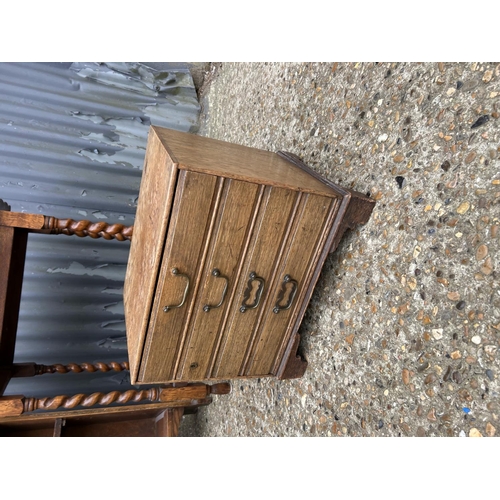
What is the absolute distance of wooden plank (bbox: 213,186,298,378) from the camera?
136cm

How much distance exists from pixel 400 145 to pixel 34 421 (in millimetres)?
2264

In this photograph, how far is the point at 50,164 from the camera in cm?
304

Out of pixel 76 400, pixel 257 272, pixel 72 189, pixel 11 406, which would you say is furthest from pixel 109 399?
pixel 72 189

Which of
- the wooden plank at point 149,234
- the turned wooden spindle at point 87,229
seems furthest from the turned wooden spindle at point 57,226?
the wooden plank at point 149,234

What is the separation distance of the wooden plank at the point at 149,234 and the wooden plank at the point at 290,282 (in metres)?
0.48

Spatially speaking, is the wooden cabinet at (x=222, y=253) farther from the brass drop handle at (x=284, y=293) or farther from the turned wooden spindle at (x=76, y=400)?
the turned wooden spindle at (x=76, y=400)

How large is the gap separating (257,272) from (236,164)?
399 mm

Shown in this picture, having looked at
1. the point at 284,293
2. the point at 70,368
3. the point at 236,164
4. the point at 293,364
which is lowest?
the point at 70,368

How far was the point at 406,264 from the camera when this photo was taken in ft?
4.58

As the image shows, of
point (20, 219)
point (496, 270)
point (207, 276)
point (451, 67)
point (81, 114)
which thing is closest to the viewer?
point (496, 270)

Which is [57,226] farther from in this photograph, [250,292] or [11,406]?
[250,292]

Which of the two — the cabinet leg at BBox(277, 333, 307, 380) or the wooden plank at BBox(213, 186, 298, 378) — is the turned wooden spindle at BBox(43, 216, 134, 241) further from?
the cabinet leg at BBox(277, 333, 307, 380)

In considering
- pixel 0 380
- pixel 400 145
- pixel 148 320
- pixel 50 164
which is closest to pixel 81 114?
pixel 50 164

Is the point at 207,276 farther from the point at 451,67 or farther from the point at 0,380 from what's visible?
the point at 0,380
